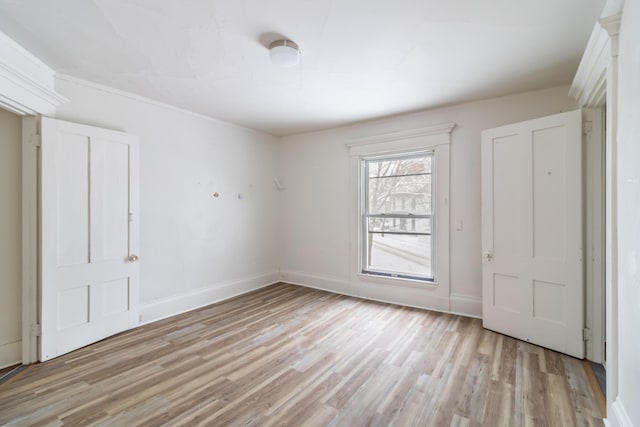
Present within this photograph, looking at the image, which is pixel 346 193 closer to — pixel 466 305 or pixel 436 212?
pixel 436 212

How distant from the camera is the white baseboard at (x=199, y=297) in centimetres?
343

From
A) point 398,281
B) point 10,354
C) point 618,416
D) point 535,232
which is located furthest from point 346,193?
point 10,354

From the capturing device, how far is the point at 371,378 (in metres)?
2.29

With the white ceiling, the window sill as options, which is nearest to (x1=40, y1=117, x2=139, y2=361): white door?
the white ceiling

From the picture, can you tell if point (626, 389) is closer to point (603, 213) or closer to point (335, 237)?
point (603, 213)

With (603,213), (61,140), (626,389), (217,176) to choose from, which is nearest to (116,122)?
(61,140)

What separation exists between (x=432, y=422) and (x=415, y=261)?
239 centimetres

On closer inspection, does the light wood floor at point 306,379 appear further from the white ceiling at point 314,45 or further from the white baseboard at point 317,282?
the white ceiling at point 314,45

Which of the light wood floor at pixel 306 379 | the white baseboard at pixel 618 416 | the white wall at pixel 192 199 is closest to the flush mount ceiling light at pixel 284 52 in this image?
the white wall at pixel 192 199

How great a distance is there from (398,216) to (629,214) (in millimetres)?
2707

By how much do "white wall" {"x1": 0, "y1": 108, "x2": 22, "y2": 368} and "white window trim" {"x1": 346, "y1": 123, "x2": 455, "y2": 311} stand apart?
3.65 metres

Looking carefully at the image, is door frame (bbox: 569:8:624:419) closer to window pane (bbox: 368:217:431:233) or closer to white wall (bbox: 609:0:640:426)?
white wall (bbox: 609:0:640:426)

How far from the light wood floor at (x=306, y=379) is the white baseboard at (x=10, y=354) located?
0.21 meters

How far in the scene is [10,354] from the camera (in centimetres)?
247
